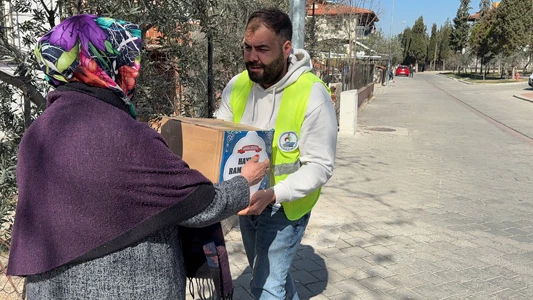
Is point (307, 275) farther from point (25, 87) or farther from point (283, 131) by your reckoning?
point (25, 87)

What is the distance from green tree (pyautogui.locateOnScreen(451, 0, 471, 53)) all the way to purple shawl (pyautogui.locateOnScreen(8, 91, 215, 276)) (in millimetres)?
90485

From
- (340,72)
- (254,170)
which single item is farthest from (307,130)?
(340,72)

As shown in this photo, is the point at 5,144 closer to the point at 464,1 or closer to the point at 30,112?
the point at 30,112

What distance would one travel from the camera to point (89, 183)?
4.34ft

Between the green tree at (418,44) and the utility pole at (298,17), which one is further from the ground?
the green tree at (418,44)

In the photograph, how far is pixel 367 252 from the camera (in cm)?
440

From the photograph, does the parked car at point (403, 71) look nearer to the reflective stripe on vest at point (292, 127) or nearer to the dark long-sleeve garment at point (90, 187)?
the reflective stripe on vest at point (292, 127)

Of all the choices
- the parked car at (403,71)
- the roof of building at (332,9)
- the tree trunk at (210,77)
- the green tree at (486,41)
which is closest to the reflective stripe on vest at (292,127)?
the tree trunk at (210,77)

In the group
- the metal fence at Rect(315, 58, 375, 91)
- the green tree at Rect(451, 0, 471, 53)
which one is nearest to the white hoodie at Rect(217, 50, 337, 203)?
the metal fence at Rect(315, 58, 375, 91)

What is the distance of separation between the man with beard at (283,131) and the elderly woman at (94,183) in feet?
2.22

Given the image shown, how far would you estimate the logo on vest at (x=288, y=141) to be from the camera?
2166 millimetres

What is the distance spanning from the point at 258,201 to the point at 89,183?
0.74 meters

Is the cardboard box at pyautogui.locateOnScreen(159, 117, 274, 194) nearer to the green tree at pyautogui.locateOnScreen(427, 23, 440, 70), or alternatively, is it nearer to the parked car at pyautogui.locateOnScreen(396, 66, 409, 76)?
the parked car at pyautogui.locateOnScreen(396, 66, 409, 76)

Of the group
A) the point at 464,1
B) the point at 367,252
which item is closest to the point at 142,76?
the point at 367,252
